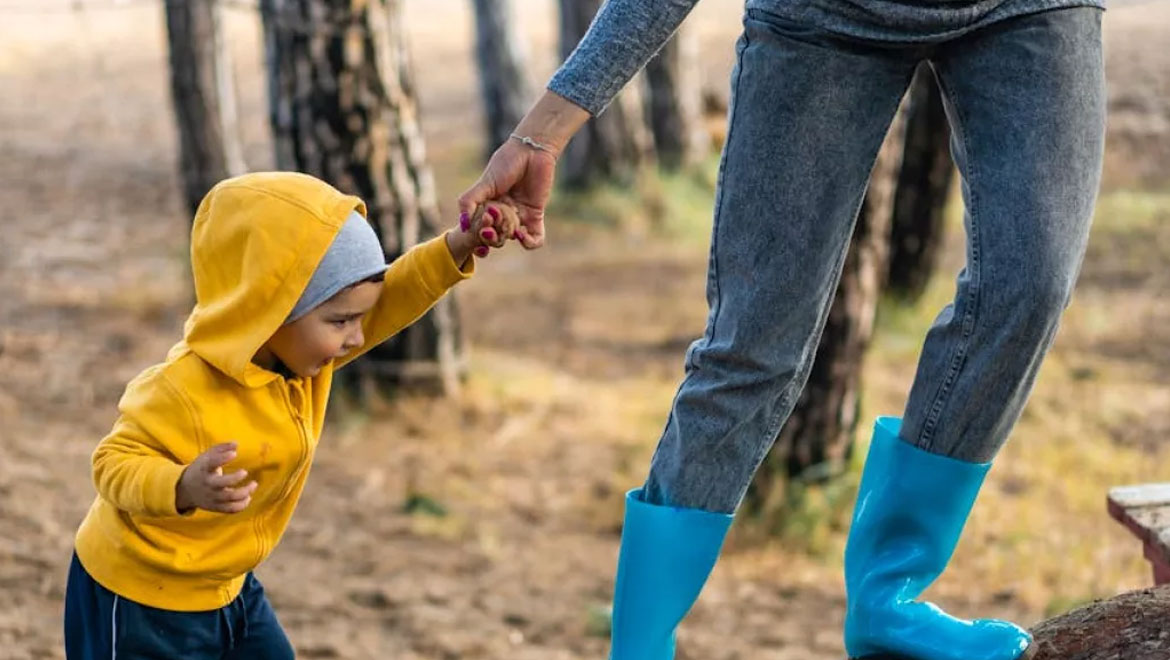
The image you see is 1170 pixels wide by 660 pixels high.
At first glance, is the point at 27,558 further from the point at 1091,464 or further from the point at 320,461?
the point at 1091,464

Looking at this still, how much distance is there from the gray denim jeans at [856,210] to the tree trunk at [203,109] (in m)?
4.74

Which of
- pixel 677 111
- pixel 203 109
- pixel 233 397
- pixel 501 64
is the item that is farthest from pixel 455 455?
pixel 501 64

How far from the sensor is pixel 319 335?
234cm

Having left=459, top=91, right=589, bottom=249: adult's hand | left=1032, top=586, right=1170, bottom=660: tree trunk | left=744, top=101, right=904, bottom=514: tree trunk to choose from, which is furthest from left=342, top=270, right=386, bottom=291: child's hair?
left=744, top=101, right=904, bottom=514: tree trunk

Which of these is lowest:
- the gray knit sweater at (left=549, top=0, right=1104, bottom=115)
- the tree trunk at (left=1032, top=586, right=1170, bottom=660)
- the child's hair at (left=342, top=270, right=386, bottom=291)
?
the tree trunk at (left=1032, top=586, right=1170, bottom=660)

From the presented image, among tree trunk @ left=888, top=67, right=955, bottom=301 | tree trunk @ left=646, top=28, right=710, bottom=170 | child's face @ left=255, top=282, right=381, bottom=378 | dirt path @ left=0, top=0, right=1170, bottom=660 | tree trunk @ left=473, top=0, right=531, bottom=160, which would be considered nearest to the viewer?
child's face @ left=255, top=282, right=381, bottom=378

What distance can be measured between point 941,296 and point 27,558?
14.9ft

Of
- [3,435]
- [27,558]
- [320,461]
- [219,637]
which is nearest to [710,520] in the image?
[219,637]

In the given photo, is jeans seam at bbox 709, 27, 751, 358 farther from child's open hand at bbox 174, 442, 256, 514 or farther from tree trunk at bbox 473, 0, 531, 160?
tree trunk at bbox 473, 0, 531, 160

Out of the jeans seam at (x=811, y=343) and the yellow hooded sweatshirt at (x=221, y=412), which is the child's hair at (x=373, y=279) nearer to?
the yellow hooded sweatshirt at (x=221, y=412)

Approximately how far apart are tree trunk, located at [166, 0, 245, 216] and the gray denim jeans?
4.74m

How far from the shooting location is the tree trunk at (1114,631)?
2.54 metres

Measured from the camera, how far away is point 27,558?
4168 millimetres

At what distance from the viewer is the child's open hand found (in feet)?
6.85
